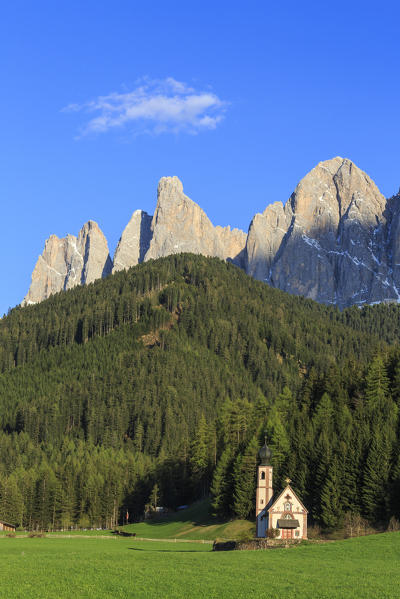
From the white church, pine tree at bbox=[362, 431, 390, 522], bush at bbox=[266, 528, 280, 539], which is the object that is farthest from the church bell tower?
pine tree at bbox=[362, 431, 390, 522]

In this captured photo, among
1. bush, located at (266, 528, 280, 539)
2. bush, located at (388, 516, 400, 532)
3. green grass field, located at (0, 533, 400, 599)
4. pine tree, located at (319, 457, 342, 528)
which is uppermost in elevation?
pine tree, located at (319, 457, 342, 528)

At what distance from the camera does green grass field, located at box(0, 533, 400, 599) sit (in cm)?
4681

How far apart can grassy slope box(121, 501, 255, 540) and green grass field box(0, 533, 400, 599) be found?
1148 inches

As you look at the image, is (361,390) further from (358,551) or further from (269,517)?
(358,551)

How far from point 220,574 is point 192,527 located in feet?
208

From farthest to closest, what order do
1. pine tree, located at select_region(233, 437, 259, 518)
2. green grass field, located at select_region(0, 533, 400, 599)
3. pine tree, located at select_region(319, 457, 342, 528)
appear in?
pine tree, located at select_region(233, 437, 259, 518), pine tree, located at select_region(319, 457, 342, 528), green grass field, located at select_region(0, 533, 400, 599)

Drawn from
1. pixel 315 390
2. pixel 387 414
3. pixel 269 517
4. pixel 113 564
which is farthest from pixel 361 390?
pixel 113 564

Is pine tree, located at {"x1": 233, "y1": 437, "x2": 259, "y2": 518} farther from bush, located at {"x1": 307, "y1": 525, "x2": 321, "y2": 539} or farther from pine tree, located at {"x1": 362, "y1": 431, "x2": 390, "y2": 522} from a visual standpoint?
pine tree, located at {"x1": 362, "y1": 431, "x2": 390, "y2": 522}

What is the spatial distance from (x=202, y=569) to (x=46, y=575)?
11.6 m

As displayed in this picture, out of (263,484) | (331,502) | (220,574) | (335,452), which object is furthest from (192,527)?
(220,574)

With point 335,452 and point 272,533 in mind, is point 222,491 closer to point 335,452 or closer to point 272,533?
point 335,452

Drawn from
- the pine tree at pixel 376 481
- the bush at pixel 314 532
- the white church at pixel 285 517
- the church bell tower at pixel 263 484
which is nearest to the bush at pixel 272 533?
the white church at pixel 285 517

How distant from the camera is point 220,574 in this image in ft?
183

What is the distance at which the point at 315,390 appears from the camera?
454 ft
